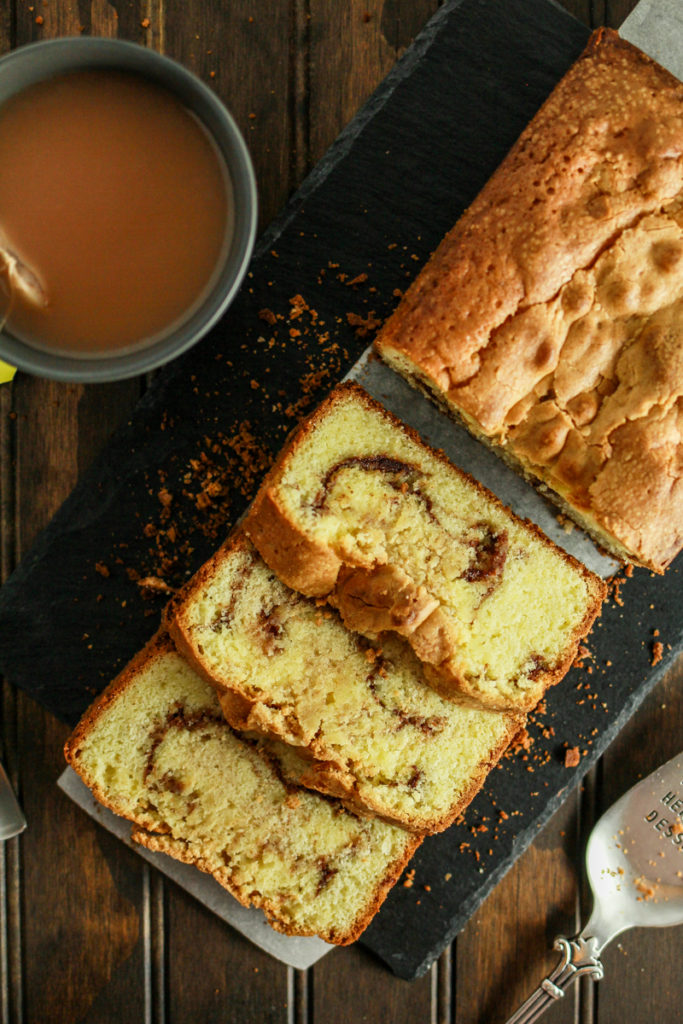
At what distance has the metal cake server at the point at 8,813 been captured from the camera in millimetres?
2197

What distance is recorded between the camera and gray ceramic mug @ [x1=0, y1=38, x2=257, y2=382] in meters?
1.68

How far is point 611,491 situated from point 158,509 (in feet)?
3.93

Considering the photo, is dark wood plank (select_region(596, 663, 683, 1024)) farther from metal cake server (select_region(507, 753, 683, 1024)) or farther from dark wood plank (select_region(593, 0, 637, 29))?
dark wood plank (select_region(593, 0, 637, 29))

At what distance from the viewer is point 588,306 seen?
183cm

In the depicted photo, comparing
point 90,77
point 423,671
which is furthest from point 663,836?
point 90,77

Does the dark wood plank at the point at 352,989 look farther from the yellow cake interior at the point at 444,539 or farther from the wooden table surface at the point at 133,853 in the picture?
the yellow cake interior at the point at 444,539

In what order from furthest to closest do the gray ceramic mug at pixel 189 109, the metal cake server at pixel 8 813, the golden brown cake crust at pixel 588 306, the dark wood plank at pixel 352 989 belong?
the dark wood plank at pixel 352 989
the metal cake server at pixel 8 813
the golden brown cake crust at pixel 588 306
the gray ceramic mug at pixel 189 109

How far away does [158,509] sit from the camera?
2.24m

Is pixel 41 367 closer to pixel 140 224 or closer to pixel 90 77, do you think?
pixel 140 224

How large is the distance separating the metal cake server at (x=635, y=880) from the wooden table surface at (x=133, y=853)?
9cm

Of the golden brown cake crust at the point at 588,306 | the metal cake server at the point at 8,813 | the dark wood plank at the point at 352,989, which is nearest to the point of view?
the golden brown cake crust at the point at 588,306

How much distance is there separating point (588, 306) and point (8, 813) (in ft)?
6.58

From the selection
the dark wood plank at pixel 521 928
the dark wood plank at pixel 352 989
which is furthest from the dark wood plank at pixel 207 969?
the dark wood plank at pixel 521 928

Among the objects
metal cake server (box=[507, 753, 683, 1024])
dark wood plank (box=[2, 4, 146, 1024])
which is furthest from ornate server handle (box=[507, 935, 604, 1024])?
dark wood plank (box=[2, 4, 146, 1024])
